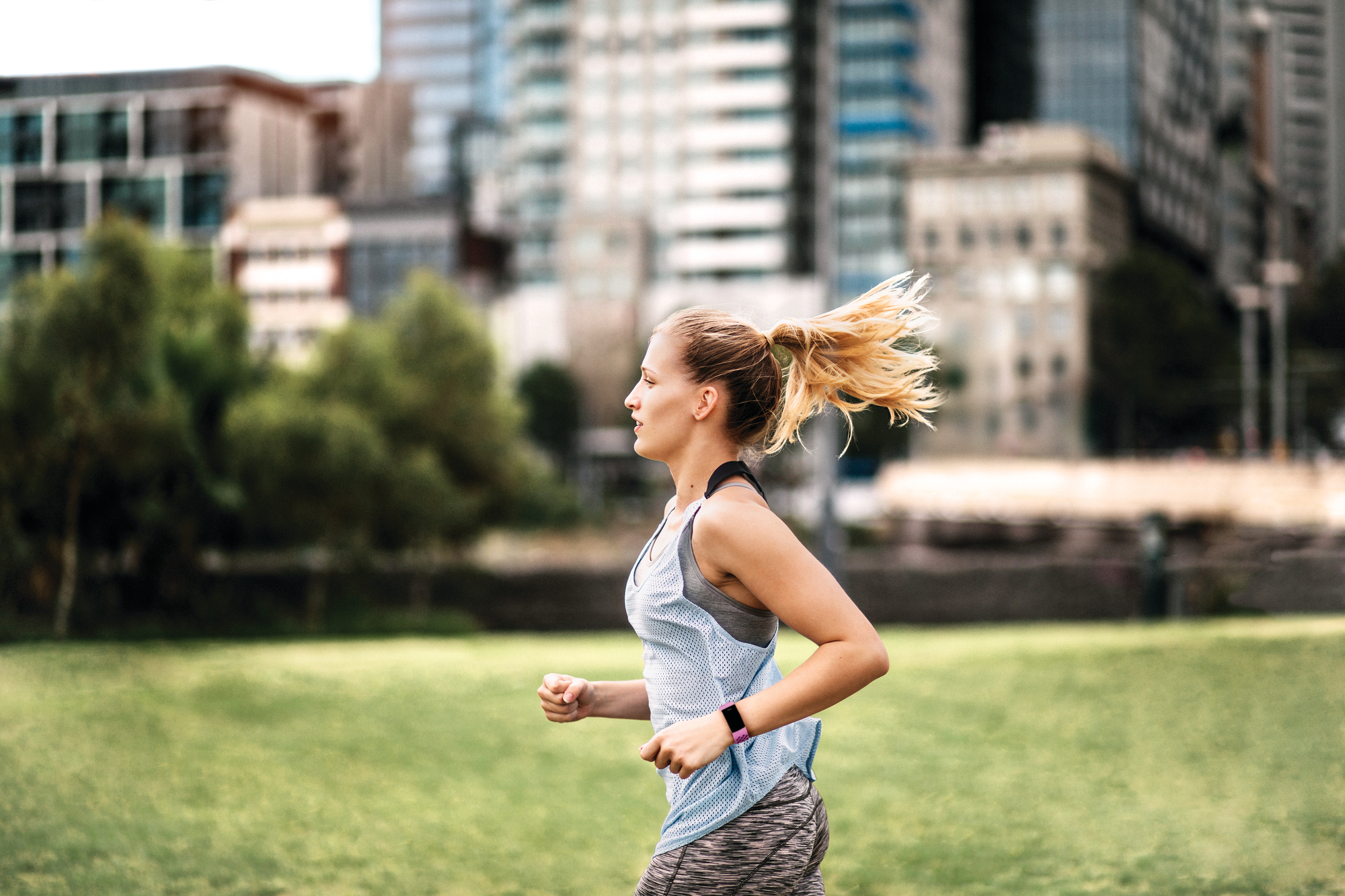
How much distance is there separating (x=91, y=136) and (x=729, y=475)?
9834 cm

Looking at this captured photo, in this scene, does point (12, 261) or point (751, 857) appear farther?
point (12, 261)

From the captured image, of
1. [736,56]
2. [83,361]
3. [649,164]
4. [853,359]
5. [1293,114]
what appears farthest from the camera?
[649,164]

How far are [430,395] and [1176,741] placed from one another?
2178cm

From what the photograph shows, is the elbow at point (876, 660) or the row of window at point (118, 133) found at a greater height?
the row of window at point (118, 133)

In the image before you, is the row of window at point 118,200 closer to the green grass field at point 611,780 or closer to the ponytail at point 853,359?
the green grass field at point 611,780

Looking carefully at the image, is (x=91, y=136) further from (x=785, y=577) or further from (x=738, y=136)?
(x=785, y=577)

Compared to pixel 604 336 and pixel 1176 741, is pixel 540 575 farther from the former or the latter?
pixel 604 336

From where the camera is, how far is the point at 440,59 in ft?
493

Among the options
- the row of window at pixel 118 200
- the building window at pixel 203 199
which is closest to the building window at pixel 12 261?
the row of window at pixel 118 200

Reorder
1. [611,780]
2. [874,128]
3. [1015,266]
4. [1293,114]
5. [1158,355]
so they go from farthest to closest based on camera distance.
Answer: [874,128]
[1015,266]
[1158,355]
[1293,114]
[611,780]

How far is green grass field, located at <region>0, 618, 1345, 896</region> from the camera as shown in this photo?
249 inches

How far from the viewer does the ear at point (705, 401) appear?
2.33 metres

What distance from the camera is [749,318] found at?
96.9 inches

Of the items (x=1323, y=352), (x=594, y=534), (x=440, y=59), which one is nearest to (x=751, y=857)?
(x=594, y=534)
